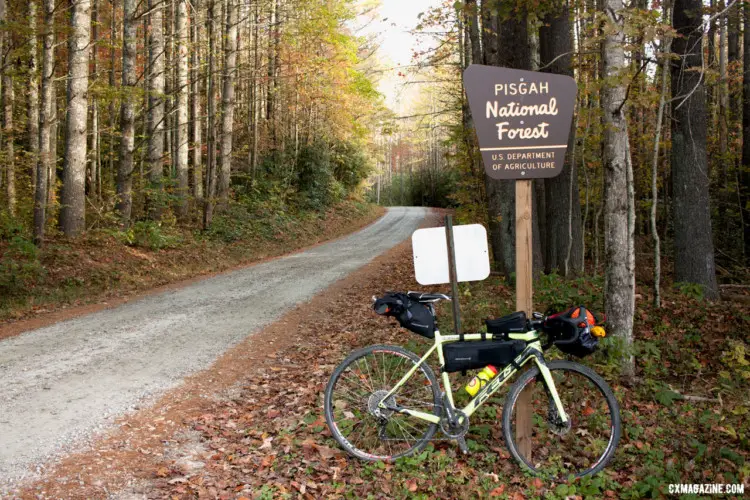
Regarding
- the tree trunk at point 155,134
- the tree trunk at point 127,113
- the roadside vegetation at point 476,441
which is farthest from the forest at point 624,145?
the tree trunk at point 155,134

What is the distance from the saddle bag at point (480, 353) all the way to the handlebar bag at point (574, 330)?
0.87 feet

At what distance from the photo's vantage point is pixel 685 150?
1013cm

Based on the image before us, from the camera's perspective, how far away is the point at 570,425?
4.27m

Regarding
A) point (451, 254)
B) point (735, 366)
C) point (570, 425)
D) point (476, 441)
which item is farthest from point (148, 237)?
point (735, 366)

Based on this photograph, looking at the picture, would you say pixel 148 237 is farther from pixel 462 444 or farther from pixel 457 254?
pixel 462 444

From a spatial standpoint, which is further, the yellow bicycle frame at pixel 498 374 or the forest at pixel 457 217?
the forest at pixel 457 217

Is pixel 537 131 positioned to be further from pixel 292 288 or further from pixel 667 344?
pixel 292 288

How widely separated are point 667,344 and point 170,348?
6.99 metres

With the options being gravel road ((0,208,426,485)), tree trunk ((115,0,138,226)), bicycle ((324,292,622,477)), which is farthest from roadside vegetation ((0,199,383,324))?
bicycle ((324,292,622,477))

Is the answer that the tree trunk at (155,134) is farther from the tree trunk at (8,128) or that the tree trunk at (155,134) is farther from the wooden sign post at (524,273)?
the wooden sign post at (524,273)

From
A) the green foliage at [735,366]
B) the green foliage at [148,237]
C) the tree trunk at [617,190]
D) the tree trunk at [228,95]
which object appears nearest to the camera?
the tree trunk at [617,190]

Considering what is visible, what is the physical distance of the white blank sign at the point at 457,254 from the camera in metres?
4.43

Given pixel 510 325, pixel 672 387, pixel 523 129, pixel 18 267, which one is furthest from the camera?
pixel 18 267

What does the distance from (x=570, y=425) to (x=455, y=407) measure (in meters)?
0.91
